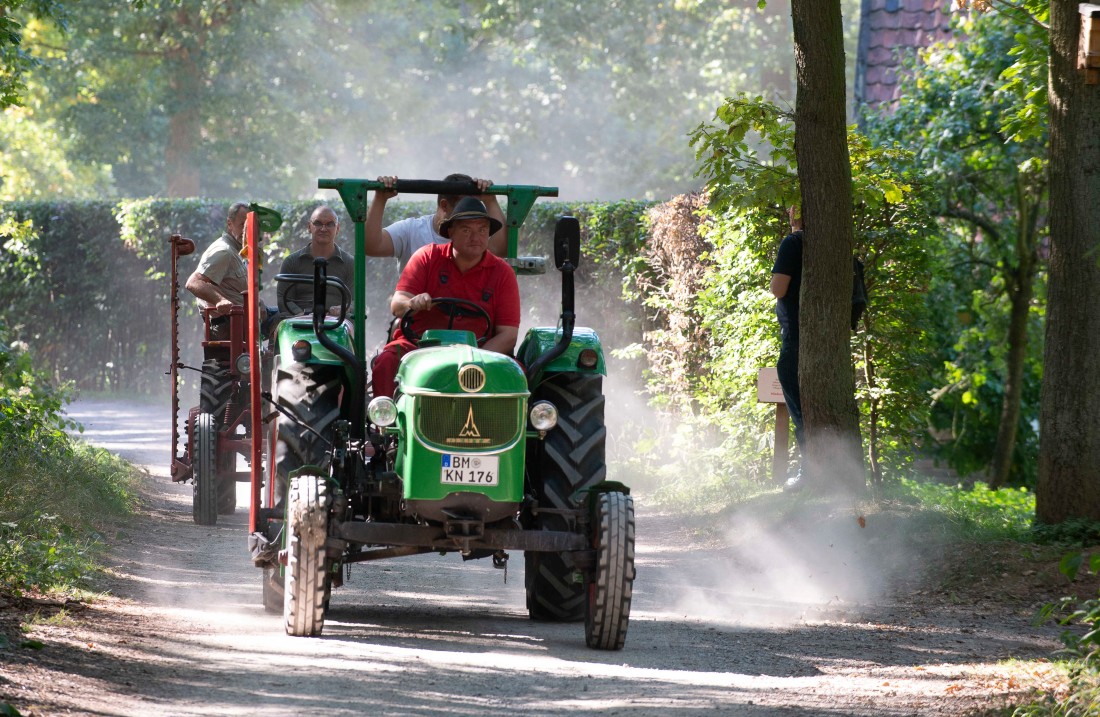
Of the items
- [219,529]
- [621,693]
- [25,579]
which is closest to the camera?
[621,693]

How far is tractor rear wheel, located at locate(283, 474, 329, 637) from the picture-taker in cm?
697

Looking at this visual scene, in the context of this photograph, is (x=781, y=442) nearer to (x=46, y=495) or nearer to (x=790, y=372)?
(x=790, y=372)

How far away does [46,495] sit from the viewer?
34.9 feet

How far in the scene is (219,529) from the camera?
11.8 meters

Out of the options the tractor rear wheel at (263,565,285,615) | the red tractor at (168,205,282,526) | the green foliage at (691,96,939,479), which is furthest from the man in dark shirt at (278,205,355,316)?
the tractor rear wheel at (263,565,285,615)

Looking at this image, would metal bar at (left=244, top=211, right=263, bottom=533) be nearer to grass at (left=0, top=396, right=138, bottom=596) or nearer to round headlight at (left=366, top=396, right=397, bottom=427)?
round headlight at (left=366, top=396, right=397, bottom=427)

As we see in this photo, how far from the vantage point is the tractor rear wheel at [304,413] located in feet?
25.7

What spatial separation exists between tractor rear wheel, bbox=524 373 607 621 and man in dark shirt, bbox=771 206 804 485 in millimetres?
3222

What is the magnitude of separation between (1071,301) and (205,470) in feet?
20.6

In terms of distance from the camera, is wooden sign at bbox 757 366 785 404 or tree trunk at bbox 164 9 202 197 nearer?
wooden sign at bbox 757 366 785 404

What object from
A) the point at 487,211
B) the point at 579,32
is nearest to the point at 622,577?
the point at 487,211

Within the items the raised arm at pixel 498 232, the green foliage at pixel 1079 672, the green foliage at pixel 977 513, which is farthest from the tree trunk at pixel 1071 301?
the raised arm at pixel 498 232

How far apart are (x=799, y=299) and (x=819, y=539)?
1.73 m

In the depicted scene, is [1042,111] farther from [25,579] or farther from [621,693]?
[25,579]
